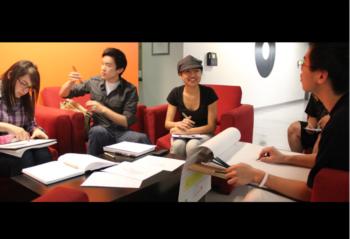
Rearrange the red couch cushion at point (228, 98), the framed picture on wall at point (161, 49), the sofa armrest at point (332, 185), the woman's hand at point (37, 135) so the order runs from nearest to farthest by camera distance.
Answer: the sofa armrest at point (332, 185) < the woman's hand at point (37, 135) < the red couch cushion at point (228, 98) < the framed picture on wall at point (161, 49)

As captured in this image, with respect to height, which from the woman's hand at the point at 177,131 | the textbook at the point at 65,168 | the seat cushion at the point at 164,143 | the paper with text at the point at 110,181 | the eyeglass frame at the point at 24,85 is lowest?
the seat cushion at the point at 164,143

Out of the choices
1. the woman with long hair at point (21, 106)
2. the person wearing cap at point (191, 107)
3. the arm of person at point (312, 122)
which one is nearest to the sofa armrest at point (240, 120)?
the person wearing cap at point (191, 107)

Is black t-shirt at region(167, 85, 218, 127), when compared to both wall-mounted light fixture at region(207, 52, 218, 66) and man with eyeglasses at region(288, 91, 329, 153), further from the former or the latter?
wall-mounted light fixture at region(207, 52, 218, 66)

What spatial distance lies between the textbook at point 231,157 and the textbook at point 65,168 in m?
0.59

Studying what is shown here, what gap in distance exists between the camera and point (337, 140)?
26.6 inches

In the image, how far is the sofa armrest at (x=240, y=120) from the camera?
231 cm

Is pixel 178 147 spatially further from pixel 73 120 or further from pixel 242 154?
pixel 242 154

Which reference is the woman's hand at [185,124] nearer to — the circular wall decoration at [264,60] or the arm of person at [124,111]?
the arm of person at [124,111]

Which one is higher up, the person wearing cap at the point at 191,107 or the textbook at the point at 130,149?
the person wearing cap at the point at 191,107

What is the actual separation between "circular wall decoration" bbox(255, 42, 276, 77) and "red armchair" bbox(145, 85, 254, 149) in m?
3.11

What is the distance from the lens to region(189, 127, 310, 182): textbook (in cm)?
98

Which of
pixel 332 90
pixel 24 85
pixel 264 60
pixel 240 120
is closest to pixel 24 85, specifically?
pixel 24 85

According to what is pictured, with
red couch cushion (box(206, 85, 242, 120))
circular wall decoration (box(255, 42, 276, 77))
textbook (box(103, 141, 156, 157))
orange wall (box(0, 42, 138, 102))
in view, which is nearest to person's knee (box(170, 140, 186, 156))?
textbook (box(103, 141, 156, 157))
